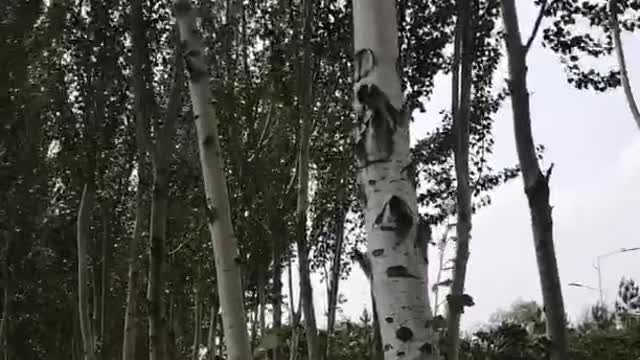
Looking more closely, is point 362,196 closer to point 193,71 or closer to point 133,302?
point 193,71

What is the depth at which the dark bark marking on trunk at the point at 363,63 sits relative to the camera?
3129 mm

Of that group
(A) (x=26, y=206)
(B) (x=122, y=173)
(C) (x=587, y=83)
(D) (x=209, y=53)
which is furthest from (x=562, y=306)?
(A) (x=26, y=206)

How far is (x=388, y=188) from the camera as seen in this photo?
9.74ft

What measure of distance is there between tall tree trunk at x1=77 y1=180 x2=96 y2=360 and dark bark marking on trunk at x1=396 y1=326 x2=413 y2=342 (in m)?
7.83

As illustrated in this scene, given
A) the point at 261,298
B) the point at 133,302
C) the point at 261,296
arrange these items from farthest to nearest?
the point at 261,298
the point at 261,296
the point at 133,302

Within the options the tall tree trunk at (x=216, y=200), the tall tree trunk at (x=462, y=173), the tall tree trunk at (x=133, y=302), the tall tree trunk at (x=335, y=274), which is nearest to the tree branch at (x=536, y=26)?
the tall tree trunk at (x=462, y=173)

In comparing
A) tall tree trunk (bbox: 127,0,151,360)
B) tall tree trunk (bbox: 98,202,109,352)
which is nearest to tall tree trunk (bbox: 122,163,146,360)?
tall tree trunk (bbox: 127,0,151,360)

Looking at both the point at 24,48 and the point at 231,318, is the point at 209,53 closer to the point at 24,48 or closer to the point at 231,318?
the point at 24,48

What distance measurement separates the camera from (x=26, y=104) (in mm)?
11188

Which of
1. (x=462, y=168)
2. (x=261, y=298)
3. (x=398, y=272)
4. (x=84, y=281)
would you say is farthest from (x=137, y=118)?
(x=398, y=272)

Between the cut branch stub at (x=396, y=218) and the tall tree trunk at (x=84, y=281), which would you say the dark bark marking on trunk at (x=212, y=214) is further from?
the tall tree trunk at (x=84, y=281)

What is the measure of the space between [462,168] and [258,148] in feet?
6.76

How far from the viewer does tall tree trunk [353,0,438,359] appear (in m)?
2.84

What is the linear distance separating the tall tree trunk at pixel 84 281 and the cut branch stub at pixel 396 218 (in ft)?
25.6
